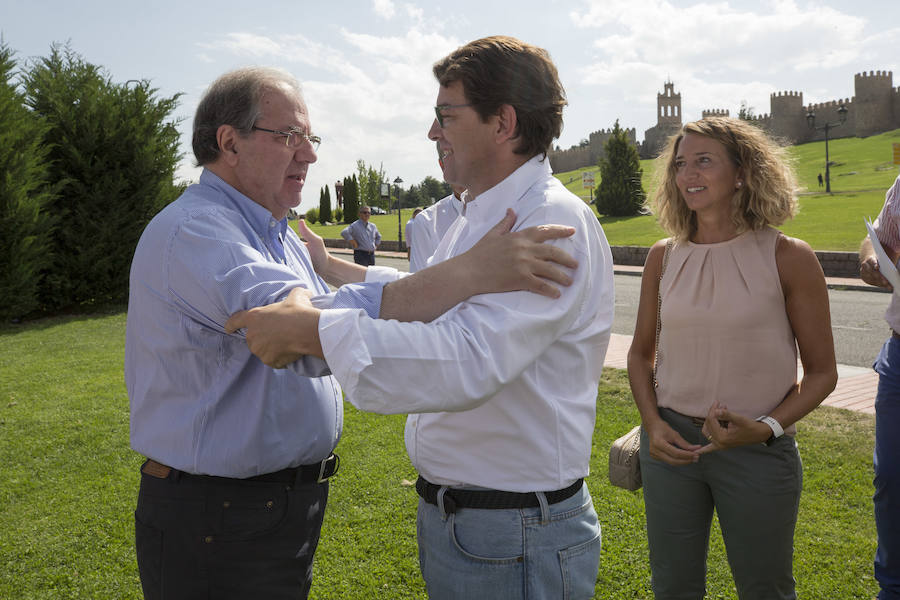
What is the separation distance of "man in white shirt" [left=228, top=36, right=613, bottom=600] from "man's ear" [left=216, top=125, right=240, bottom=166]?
664 mm

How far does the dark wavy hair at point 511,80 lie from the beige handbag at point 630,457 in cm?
137

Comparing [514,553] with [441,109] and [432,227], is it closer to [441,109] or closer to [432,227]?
[441,109]

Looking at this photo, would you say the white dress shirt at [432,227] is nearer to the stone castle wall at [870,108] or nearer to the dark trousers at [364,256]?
the dark trousers at [364,256]

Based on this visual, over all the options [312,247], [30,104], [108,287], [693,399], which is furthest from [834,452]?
[30,104]

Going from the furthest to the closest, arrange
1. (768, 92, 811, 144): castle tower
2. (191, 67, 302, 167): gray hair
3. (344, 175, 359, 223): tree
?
(768, 92, 811, 144): castle tower → (344, 175, 359, 223): tree → (191, 67, 302, 167): gray hair

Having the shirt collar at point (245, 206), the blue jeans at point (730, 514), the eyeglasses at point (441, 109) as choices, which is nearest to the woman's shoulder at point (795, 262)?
the blue jeans at point (730, 514)

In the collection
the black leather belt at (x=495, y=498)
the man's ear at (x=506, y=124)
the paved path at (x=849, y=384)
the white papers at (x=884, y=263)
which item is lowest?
the paved path at (x=849, y=384)

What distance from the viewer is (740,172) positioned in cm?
269

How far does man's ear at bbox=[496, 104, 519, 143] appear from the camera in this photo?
5.45 ft

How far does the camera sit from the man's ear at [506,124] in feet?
5.45

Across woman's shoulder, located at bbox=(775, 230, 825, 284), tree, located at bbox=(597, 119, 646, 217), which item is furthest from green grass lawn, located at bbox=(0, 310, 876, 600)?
tree, located at bbox=(597, 119, 646, 217)

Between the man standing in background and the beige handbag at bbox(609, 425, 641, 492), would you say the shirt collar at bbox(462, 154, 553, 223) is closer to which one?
the beige handbag at bbox(609, 425, 641, 492)

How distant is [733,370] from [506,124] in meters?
1.44

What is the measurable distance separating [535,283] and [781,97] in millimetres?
94723
